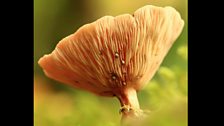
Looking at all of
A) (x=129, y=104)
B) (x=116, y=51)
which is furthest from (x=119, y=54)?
(x=129, y=104)

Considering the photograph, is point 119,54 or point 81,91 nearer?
point 119,54

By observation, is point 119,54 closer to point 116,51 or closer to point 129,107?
point 116,51

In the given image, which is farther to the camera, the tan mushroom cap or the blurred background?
the blurred background

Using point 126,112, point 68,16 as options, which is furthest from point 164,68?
point 68,16

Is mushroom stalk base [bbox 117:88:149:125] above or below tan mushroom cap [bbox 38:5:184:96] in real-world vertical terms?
below

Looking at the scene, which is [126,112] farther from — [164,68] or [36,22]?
[36,22]

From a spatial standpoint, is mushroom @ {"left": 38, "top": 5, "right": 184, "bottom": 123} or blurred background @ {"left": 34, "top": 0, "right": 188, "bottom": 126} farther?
blurred background @ {"left": 34, "top": 0, "right": 188, "bottom": 126}
